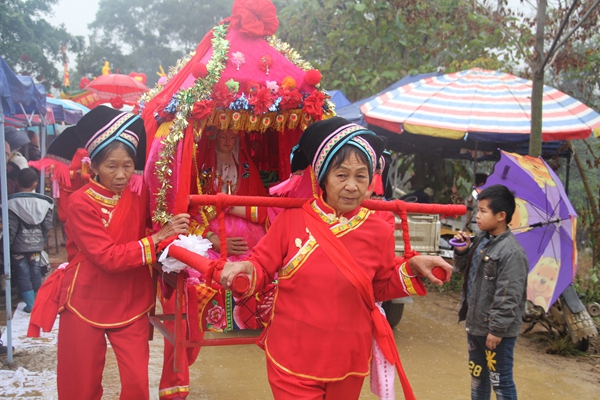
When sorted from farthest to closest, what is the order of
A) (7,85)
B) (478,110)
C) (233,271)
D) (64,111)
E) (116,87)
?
(116,87), (64,111), (478,110), (7,85), (233,271)

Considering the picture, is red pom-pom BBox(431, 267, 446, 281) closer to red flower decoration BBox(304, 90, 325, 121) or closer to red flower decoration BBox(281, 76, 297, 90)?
red flower decoration BBox(304, 90, 325, 121)

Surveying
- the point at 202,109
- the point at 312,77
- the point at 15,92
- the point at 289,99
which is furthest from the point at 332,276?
the point at 15,92

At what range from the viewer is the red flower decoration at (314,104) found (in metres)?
3.88

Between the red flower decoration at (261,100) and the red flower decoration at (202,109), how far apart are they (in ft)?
0.98

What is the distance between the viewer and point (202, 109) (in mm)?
3631

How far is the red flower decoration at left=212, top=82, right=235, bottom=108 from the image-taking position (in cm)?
374

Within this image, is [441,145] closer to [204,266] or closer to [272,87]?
[272,87]

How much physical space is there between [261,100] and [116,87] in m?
10.0

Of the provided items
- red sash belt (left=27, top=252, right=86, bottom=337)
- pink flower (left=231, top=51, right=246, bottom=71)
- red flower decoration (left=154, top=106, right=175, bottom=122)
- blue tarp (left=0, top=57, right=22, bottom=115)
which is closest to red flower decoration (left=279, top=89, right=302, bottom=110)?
pink flower (left=231, top=51, right=246, bottom=71)

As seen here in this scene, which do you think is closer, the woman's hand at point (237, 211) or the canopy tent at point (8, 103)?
the woman's hand at point (237, 211)

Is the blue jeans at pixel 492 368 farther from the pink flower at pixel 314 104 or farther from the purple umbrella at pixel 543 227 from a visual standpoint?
the pink flower at pixel 314 104

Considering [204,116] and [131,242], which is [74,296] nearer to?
[131,242]

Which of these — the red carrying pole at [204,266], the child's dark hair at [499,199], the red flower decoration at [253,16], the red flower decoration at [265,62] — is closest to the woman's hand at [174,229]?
the red carrying pole at [204,266]

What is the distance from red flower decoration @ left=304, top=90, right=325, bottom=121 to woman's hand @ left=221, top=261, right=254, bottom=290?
1846 millimetres
